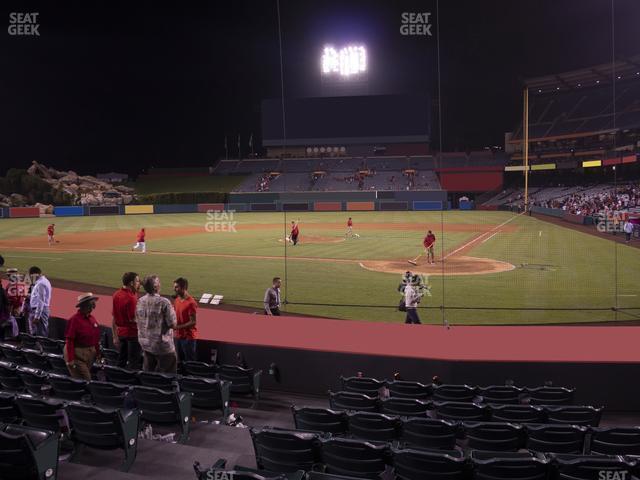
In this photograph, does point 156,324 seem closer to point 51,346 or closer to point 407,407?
point 51,346

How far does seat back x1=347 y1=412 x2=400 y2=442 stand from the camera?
5242 millimetres

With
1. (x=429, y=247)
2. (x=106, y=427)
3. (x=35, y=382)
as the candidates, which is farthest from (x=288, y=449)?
(x=429, y=247)

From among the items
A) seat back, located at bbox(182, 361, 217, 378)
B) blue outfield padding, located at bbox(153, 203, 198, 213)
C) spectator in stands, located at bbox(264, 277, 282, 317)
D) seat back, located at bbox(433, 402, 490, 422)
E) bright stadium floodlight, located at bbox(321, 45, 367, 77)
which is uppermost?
bright stadium floodlight, located at bbox(321, 45, 367, 77)

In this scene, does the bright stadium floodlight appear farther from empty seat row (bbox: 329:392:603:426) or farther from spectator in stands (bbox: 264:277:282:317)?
empty seat row (bbox: 329:392:603:426)

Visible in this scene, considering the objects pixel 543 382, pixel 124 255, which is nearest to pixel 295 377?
pixel 543 382

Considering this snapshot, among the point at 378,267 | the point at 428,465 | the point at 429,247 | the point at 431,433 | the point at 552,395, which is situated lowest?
the point at 552,395

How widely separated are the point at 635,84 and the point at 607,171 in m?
11.1

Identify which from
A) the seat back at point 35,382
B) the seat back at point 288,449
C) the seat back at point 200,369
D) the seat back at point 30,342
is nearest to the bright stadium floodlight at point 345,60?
the seat back at point 30,342

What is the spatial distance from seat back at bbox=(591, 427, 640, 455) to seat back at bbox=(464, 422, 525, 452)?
0.67 m

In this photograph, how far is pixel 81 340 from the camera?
23.0 feet

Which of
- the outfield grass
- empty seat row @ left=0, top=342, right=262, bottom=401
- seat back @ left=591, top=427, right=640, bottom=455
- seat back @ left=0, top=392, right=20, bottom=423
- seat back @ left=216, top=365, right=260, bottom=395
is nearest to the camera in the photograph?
seat back @ left=591, top=427, right=640, bottom=455

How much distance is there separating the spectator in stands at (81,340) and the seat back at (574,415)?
18.8 ft

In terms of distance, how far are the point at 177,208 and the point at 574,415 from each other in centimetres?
6740

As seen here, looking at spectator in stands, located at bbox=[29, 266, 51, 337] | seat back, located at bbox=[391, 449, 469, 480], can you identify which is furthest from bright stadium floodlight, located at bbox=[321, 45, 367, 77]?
seat back, located at bbox=[391, 449, 469, 480]
